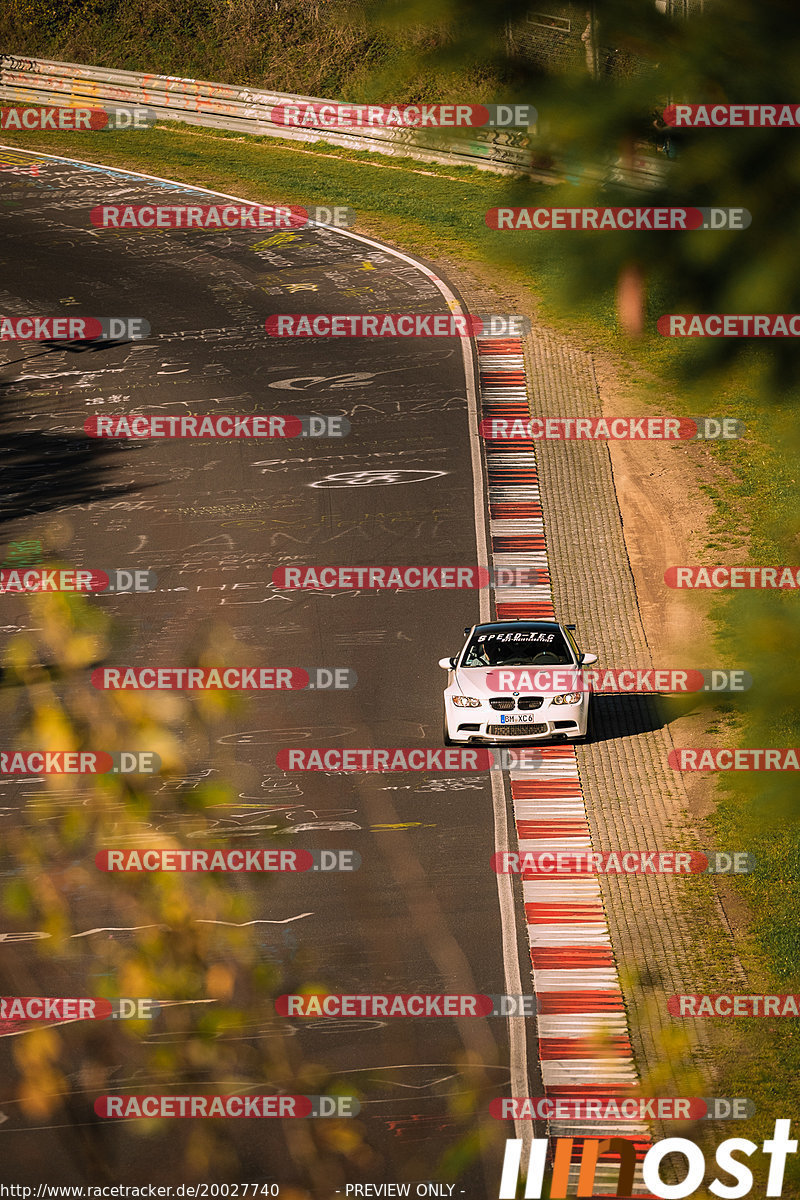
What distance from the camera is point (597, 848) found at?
16.6 m

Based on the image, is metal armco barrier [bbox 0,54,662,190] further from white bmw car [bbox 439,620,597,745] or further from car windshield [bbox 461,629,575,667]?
white bmw car [bbox 439,620,597,745]

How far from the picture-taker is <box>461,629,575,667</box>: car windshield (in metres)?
18.9

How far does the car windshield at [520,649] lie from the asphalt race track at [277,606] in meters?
1.29

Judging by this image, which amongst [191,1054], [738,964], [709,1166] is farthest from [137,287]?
[191,1054]

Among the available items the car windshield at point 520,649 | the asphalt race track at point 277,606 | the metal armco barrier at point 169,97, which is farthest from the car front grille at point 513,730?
the metal armco barrier at point 169,97

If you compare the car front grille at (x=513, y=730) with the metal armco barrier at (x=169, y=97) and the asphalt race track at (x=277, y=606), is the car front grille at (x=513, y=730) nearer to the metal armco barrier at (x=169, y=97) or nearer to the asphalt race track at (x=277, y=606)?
the asphalt race track at (x=277, y=606)

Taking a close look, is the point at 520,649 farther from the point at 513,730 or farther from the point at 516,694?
the point at 513,730

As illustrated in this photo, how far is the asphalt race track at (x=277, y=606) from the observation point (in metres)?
11.7

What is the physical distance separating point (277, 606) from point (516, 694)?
645 cm

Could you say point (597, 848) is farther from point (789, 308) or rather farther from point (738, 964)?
point (789, 308)

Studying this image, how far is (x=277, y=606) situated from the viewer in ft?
76.9

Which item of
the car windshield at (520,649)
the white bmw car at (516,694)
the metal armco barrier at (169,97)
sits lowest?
the white bmw car at (516,694)

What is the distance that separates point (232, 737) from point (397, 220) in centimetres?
2661

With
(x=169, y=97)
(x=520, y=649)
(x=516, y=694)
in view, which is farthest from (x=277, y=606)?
(x=169, y=97)
